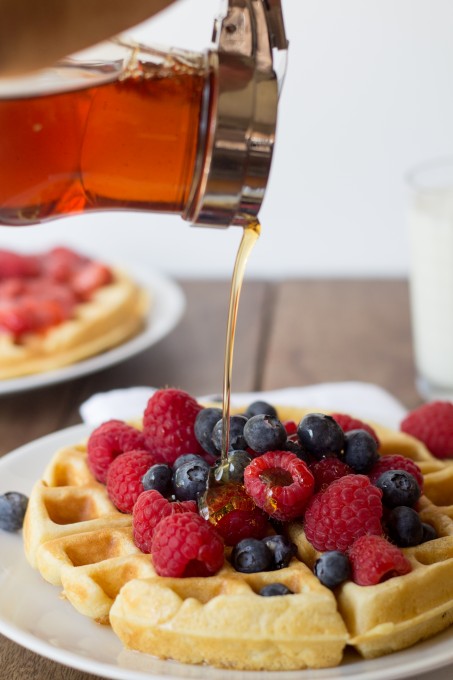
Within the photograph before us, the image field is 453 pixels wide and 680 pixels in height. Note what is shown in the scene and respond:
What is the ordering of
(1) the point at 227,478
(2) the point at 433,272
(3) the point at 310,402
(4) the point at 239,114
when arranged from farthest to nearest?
1. (2) the point at 433,272
2. (3) the point at 310,402
3. (1) the point at 227,478
4. (4) the point at 239,114

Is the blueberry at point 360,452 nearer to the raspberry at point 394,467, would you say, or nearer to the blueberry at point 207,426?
the raspberry at point 394,467

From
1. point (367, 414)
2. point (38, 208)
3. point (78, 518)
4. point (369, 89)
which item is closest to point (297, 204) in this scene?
point (369, 89)

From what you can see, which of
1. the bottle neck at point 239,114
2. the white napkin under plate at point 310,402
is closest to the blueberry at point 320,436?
the bottle neck at point 239,114

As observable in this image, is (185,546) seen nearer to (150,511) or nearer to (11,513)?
(150,511)

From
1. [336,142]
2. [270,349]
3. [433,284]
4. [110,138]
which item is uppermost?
[110,138]

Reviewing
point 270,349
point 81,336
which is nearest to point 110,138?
point 81,336

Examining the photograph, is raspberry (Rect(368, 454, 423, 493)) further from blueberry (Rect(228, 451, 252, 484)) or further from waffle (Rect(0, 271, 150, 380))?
waffle (Rect(0, 271, 150, 380))

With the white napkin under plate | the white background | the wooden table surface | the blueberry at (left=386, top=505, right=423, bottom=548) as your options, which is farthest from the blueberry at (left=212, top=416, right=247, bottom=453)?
the white background
